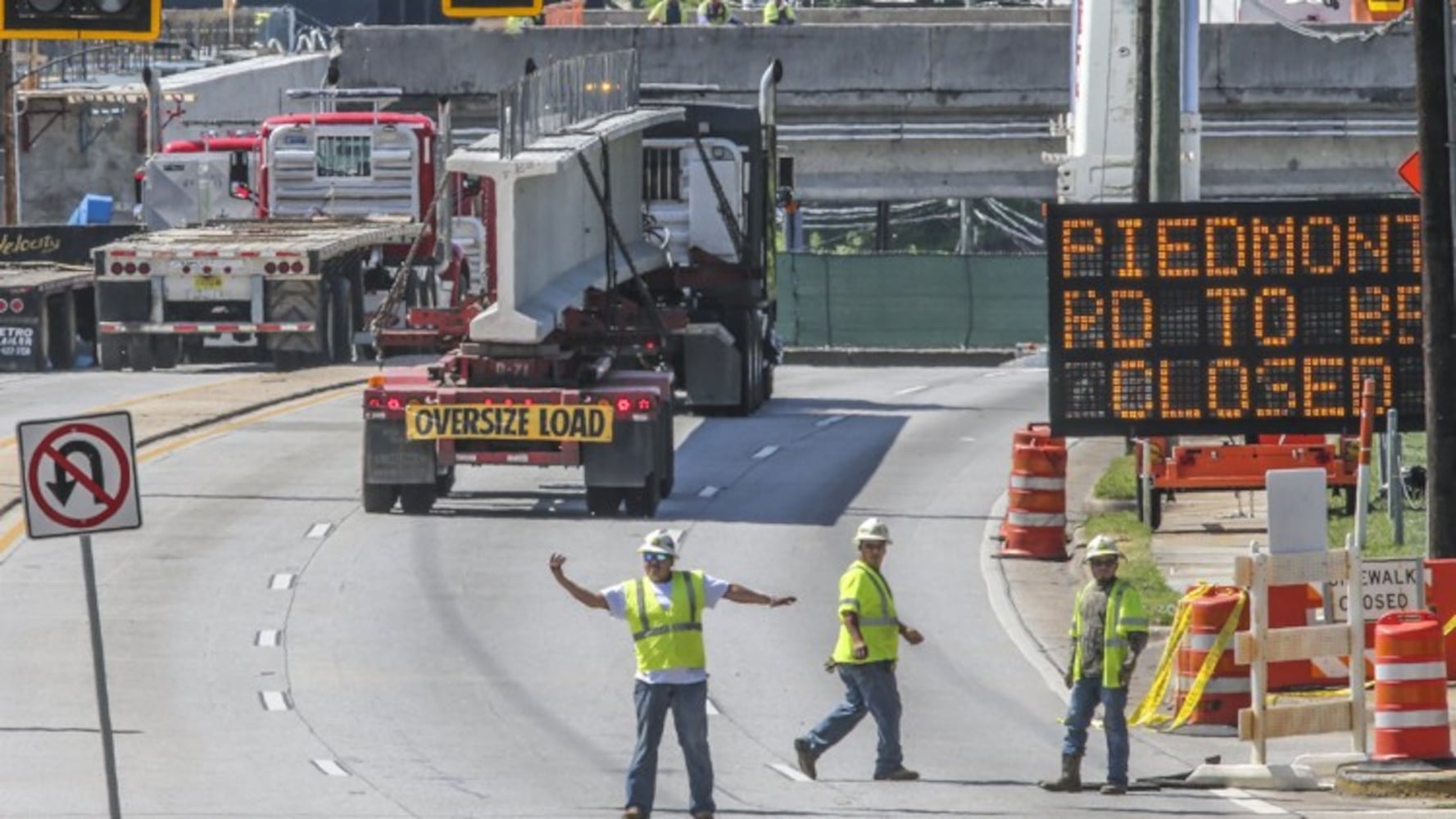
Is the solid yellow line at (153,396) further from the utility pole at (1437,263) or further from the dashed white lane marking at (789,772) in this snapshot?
the dashed white lane marking at (789,772)

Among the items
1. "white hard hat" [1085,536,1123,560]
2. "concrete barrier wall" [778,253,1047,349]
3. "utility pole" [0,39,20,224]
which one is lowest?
"concrete barrier wall" [778,253,1047,349]

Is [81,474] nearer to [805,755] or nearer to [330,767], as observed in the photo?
[330,767]

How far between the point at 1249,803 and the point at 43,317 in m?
32.9

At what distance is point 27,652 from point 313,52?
60776 mm

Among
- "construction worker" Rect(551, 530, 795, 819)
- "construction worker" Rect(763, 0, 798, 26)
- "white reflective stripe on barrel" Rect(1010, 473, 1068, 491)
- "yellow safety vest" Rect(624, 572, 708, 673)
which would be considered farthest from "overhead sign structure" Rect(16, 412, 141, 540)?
"construction worker" Rect(763, 0, 798, 26)

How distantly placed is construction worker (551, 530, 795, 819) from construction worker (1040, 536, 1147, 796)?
2.41m

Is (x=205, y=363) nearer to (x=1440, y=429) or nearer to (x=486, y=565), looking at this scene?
(x=486, y=565)

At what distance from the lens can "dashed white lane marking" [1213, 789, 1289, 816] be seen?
18.2m

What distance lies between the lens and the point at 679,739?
1753 cm

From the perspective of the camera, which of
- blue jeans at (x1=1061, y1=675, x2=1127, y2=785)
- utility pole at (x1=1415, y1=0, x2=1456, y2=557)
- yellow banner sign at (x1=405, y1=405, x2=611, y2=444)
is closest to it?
blue jeans at (x1=1061, y1=675, x2=1127, y2=785)

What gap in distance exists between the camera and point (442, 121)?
42250 millimetres

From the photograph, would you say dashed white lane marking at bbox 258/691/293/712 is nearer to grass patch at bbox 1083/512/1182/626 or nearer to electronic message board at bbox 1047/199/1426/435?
grass patch at bbox 1083/512/1182/626

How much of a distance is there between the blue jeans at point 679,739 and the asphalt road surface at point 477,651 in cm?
63

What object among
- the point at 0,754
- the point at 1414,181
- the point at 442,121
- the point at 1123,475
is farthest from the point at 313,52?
the point at 0,754
